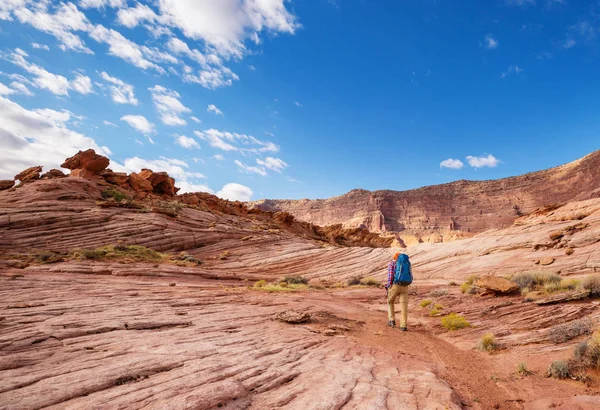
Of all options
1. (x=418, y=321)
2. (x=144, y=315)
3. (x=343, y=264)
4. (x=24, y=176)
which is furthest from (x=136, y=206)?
(x=418, y=321)

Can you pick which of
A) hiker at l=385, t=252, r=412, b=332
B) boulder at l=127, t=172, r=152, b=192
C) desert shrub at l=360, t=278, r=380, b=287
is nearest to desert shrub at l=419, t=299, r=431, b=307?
hiker at l=385, t=252, r=412, b=332

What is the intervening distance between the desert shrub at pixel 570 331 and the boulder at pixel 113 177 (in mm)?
42394

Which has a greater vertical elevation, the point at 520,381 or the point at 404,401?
the point at 404,401

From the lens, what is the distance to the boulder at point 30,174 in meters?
33.0

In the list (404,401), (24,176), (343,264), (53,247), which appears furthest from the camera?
(24,176)

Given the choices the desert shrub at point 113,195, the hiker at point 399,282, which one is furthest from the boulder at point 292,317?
the desert shrub at point 113,195

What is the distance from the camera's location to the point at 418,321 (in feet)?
37.5

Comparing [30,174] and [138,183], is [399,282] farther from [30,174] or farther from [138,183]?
[138,183]

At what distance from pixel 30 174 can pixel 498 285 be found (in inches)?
1662

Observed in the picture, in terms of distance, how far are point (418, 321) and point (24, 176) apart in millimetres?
40644

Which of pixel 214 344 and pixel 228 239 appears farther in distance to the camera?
pixel 228 239

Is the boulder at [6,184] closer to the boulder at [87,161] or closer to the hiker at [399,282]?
the boulder at [87,161]

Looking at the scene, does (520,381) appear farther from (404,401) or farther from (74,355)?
(74,355)

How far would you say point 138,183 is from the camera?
137 feet
